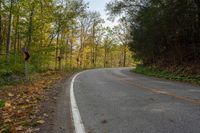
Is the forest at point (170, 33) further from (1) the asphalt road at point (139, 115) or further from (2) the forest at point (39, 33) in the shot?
(1) the asphalt road at point (139, 115)

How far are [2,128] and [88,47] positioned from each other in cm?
5616

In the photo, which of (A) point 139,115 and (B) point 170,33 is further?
(B) point 170,33

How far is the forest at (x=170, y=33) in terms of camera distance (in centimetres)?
2050

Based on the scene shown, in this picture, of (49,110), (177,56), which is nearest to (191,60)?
(177,56)

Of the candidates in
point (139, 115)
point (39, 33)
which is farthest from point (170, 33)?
point (139, 115)

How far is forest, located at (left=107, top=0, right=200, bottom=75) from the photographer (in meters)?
20.5

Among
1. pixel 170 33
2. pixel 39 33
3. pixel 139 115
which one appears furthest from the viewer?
pixel 39 33

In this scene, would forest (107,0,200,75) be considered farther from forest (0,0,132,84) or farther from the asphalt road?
the asphalt road

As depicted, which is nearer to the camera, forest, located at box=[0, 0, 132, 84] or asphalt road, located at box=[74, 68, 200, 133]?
asphalt road, located at box=[74, 68, 200, 133]

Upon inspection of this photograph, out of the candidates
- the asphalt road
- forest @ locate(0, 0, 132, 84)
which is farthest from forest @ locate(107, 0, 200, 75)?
the asphalt road

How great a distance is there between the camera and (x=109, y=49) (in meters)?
70.9

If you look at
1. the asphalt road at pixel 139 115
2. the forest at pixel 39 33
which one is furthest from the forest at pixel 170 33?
the asphalt road at pixel 139 115

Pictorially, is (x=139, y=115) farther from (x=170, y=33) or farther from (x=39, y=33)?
(x=39, y=33)

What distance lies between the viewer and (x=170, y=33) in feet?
77.1
